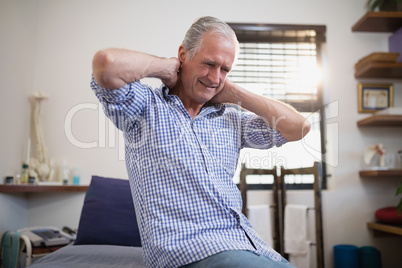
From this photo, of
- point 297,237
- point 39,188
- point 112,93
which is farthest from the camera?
point 297,237

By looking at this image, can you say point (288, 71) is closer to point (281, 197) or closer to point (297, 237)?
point (281, 197)

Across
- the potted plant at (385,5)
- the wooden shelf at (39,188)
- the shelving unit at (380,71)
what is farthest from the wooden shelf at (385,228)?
the wooden shelf at (39,188)

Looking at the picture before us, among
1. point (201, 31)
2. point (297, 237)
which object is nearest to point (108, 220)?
point (201, 31)

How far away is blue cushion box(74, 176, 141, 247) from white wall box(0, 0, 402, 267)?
39.9 inches

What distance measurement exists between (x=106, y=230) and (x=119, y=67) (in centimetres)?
111

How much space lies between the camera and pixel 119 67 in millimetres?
1093

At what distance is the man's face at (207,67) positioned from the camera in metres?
1.32

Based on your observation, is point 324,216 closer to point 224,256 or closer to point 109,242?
point 109,242

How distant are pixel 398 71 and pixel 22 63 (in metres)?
2.99

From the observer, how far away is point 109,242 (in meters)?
1.93

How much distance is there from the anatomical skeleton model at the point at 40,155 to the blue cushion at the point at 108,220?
3.18 ft

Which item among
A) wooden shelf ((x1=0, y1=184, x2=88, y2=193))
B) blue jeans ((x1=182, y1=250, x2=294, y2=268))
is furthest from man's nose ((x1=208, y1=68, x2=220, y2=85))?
wooden shelf ((x1=0, y1=184, x2=88, y2=193))

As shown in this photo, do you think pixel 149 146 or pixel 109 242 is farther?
pixel 109 242

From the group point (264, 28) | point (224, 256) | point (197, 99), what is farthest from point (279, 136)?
point (264, 28)
